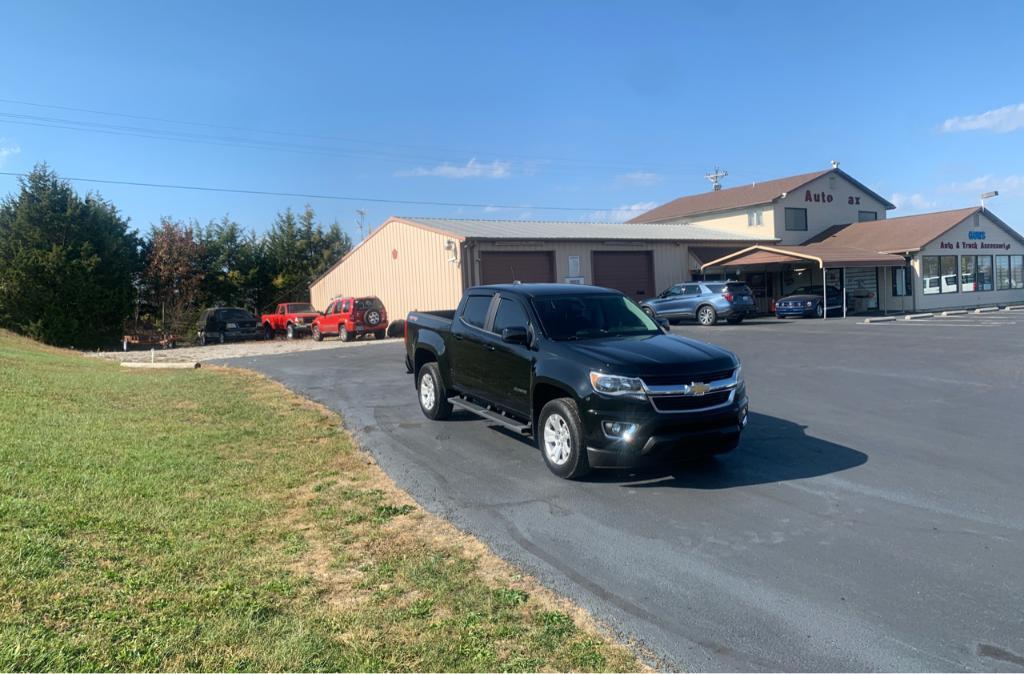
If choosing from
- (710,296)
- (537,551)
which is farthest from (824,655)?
(710,296)

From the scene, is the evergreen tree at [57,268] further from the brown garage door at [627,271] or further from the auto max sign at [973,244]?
the auto max sign at [973,244]

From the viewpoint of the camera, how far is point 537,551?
5.15 meters

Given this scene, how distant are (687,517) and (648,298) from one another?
26.1m

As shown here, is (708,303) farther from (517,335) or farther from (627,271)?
(517,335)

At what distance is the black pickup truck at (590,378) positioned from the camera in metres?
6.41

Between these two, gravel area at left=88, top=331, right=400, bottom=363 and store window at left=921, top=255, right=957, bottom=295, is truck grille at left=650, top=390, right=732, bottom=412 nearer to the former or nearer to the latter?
gravel area at left=88, top=331, right=400, bottom=363

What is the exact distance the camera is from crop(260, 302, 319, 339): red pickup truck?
3228 cm

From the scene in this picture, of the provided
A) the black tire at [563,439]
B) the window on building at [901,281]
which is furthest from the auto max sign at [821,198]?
the black tire at [563,439]

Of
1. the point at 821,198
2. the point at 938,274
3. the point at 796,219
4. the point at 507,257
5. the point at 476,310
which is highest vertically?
the point at 821,198

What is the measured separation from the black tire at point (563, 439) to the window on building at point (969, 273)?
113ft

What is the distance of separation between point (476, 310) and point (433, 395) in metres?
1.49

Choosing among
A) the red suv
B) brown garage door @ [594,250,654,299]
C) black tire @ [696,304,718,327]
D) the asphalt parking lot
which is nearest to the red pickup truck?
the red suv

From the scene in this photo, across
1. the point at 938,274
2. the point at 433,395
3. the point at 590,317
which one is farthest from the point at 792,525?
the point at 938,274

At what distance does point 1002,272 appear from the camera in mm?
36969
